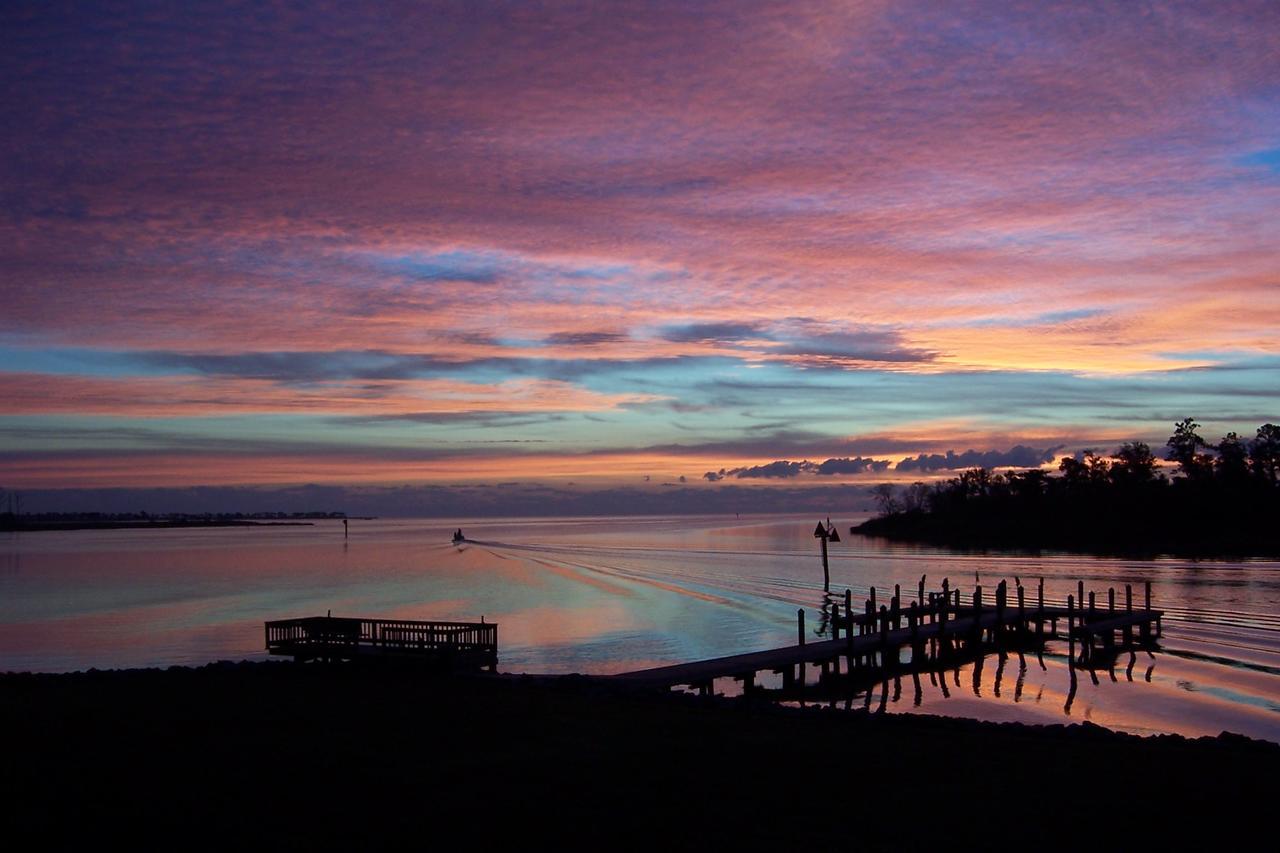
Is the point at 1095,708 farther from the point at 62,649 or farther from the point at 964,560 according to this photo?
the point at 964,560

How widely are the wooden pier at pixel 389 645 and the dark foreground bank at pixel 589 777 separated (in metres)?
5.31

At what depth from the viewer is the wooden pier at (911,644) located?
1119 inches

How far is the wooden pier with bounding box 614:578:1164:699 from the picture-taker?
28.4 m

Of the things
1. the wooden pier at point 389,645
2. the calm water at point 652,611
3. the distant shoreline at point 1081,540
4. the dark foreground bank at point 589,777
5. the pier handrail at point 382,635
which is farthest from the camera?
the distant shoreline at point 1081,540

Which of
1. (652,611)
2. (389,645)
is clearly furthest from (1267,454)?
(389,645)

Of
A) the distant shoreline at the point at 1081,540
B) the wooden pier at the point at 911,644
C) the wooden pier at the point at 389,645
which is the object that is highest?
the wooden pier at the point at 389,645

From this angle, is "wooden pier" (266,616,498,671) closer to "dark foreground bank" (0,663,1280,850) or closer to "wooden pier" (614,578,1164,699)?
"wooden pier" (614,578,1164,699)

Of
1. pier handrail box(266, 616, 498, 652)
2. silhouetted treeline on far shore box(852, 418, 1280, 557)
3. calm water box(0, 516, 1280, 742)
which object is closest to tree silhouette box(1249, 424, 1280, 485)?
silhouetted treeline on far shore box(852, 418, 1280, 557)

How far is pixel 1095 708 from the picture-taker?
28.0 meters

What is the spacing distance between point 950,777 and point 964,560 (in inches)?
3580

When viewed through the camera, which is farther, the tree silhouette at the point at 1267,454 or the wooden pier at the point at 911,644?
the tree silhouette at the point at 1267,454

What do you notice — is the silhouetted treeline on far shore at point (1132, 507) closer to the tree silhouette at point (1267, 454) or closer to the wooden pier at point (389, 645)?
the tree silhouette at point (1267, 454)

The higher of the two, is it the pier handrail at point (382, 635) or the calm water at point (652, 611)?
the pier handrail at point (382, 635)

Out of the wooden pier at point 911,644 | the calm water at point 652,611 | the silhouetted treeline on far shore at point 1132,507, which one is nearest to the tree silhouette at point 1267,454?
the silhouetted treeline on far shore at point 1132,507
